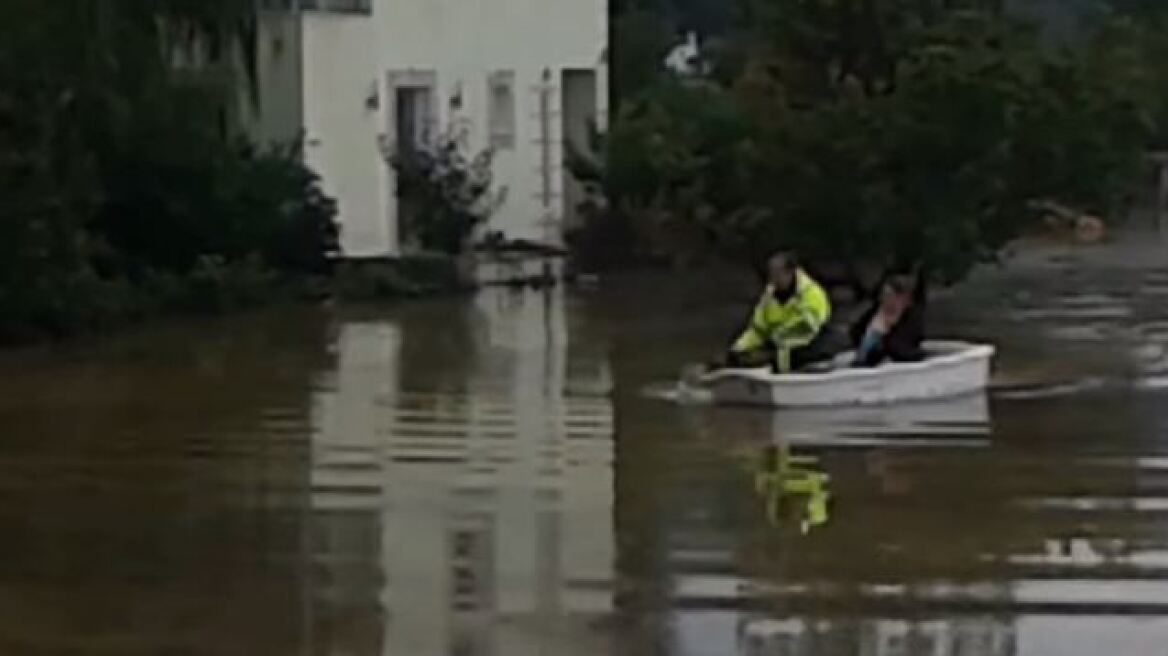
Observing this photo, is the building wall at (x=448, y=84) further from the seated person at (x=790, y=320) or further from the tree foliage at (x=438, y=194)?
the seated person at (x=790, y=320)

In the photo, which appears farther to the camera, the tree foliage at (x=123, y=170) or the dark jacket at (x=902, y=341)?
the tree foliage at (x=123, y=170)

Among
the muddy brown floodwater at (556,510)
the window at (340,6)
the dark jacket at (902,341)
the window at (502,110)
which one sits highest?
the window at (340,6)

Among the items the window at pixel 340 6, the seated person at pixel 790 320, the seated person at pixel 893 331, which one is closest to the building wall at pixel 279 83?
the window at pixel 340 6

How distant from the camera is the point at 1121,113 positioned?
3572 cm

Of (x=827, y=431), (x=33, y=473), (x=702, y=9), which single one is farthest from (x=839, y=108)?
(x=702, y=9)

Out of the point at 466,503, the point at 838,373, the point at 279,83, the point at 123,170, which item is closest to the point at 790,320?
the point at 838,373

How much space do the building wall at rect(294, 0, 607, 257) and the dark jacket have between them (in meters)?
18.2

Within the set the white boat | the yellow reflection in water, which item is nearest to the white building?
the white boat

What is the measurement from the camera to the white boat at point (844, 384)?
949 inches

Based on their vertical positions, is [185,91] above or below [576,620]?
above

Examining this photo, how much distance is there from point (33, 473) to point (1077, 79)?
A: 17983mm

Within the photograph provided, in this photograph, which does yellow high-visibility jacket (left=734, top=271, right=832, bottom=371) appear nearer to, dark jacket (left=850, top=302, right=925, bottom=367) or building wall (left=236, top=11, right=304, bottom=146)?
dark jacket (left=850, top=302, right=925, bottom=367)

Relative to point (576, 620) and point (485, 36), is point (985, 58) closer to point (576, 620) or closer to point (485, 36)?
point (485, 36)

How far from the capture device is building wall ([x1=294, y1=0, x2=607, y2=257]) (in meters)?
43.8
